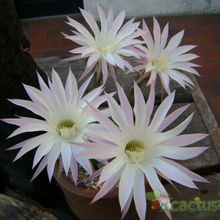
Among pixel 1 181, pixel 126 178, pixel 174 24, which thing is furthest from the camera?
pixel 174 24

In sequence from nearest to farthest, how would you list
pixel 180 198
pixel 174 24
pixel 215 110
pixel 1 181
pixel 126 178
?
pixel 126 178, pixel 180 198, pixel 1 181, pixel 215 110, pixel 174 24

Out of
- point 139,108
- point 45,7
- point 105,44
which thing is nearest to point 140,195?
point 139,108

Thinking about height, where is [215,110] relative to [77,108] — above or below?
above

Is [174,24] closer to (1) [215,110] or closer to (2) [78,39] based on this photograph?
(1) [215,110]

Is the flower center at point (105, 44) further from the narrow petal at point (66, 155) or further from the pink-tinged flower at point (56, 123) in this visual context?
the narrow petal at point (66, 155)

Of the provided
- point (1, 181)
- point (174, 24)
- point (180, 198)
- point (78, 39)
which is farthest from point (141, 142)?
point (174, 24)

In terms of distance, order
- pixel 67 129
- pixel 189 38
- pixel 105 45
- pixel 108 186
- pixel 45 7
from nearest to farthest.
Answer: pixel 108 186 → pixel 67 129 → pixel 105 45 → pixel 189 38 → pixel 45 7

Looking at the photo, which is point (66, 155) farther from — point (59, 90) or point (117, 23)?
point (117, 23)
